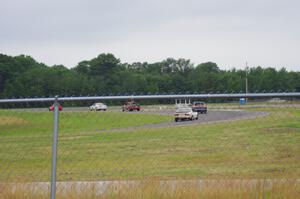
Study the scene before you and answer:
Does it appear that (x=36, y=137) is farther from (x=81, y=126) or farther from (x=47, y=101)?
(x=47, y=101)

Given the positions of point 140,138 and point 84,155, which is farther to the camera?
point 84,155

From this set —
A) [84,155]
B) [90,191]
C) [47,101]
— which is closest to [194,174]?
[84,155]

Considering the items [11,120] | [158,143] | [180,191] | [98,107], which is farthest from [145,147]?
[11,120]

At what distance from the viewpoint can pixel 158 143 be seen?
976cm

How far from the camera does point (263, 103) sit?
25.0ft

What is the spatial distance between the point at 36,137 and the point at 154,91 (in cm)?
228

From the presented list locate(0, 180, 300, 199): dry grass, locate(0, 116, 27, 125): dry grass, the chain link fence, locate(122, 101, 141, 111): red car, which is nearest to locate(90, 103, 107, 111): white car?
the chain link fence

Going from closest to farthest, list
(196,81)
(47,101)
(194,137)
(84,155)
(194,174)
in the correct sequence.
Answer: (47,101) < (194,137) < (196,81) < (84,155) < (194,174)

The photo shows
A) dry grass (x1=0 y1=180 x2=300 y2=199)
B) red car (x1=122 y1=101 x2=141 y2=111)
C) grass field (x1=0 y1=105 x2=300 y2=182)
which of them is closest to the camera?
red car (x1=122 y1=101 x2=141 y2=111)

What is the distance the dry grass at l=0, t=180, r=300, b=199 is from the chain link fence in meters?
0.02

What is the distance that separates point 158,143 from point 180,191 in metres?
1.77

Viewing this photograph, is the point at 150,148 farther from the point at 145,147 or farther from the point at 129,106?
the point at 129,106

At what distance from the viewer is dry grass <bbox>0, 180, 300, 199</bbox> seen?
7.89 metres

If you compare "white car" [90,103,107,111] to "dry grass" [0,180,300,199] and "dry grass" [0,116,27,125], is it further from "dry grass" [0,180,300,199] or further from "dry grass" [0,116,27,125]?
"dry grass" [0,180,300,199]
